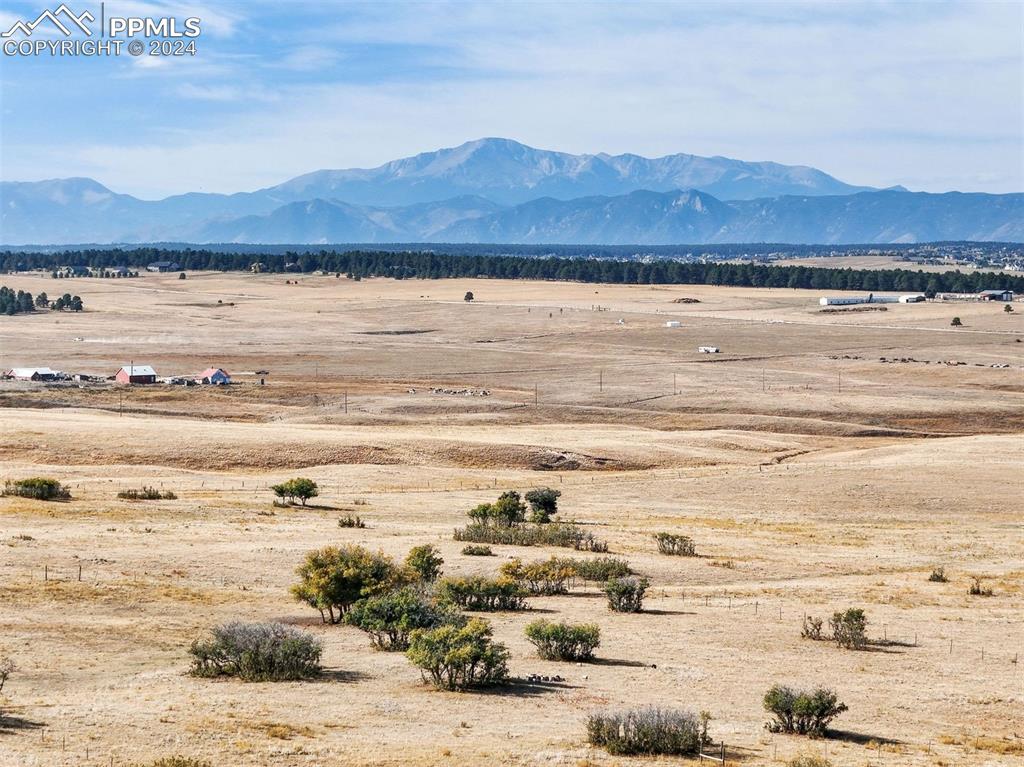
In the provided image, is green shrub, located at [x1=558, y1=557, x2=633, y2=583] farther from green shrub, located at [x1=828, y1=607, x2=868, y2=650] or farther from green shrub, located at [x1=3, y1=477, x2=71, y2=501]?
A: green shrub, located at [x1=3, y1=477, x2=71, y2=501]

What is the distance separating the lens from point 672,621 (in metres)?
36.0

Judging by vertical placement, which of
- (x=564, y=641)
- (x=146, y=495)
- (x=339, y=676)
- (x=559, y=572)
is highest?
(x=564, y=641)

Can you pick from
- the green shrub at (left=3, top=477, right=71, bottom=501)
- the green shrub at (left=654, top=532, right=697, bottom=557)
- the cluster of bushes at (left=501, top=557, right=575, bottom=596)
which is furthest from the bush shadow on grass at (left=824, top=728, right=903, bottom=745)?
the green shrub at (left=3, top=477, right=71, bottom=501)

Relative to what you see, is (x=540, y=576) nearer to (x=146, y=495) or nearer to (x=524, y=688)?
(x=524, y=688)

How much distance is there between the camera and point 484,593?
37.3 m

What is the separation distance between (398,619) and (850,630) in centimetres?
1162

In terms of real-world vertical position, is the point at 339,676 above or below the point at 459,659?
below

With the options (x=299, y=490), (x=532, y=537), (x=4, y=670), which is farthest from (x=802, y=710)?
(x=299, y=490)

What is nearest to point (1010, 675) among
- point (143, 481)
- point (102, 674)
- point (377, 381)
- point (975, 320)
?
point (102, 674)

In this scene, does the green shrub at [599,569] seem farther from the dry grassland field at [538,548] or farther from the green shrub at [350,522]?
the green shrub at [350,522]

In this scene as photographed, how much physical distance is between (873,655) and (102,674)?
18544 mm

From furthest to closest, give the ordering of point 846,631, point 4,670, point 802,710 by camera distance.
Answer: point 846,631 → point 4,670 → point 802,710

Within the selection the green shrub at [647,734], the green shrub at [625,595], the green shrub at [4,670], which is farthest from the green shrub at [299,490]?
the green shrub at [647,734]

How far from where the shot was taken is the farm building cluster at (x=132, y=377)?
380 feet
